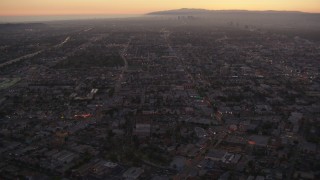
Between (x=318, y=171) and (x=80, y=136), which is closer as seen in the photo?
(x=318, y=171)

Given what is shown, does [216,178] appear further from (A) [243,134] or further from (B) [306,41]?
(B) [306,41]

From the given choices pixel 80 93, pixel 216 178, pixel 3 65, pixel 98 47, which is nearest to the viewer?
pixel 216 178

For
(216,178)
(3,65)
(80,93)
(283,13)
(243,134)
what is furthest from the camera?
(283,13)

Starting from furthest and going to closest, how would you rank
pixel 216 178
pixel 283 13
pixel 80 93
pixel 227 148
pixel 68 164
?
pixel 283 13 < pixel 80 93 < pixel 227 148 < pixel 68 164 < pixel 216 178

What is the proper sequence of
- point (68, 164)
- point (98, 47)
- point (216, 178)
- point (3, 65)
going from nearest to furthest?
1. point (216, 178)
2. point (68, 164)
3. point (3, 65)
4. point (98, 47)

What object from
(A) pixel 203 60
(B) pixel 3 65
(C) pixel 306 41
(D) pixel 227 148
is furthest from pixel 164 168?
(C) pixel 306 41

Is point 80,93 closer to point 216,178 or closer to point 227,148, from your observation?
point 227,148

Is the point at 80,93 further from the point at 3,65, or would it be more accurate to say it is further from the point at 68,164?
the point at 3,65

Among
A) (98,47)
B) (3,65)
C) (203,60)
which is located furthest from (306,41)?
(3,65)
